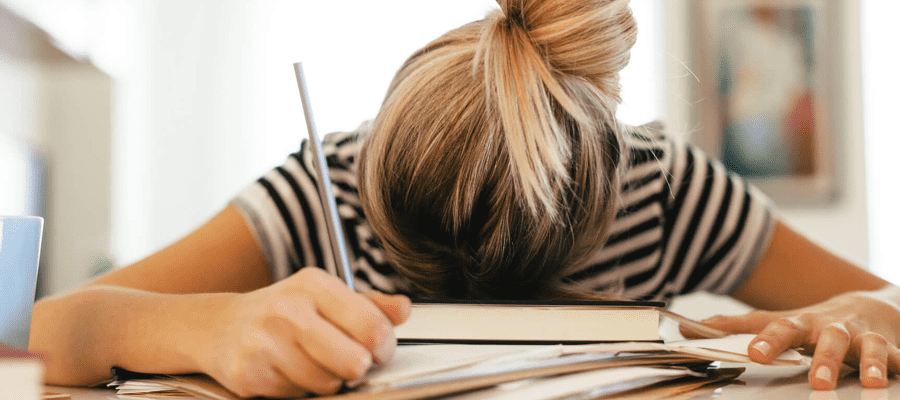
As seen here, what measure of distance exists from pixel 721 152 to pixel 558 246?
1.96 meters

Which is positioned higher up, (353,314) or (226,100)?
(226,100)

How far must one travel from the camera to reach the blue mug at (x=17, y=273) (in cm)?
33

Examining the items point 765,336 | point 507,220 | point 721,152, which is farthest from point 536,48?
point 721,152

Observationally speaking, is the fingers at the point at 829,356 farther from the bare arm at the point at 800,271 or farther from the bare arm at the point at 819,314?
the bare arm at the point at 800,271

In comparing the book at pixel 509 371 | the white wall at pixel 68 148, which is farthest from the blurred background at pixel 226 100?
the book at pixel 509 371

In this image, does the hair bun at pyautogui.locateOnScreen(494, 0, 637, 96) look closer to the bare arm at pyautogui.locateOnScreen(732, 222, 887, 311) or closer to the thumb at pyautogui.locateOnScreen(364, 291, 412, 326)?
the thumb at pyautogui.locateOnScreen(364, 291, 412, 326)

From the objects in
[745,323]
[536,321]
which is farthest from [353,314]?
[745,323]

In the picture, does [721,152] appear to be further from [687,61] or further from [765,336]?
[765,336]

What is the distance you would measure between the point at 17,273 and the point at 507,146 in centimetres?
33

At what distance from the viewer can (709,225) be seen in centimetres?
86

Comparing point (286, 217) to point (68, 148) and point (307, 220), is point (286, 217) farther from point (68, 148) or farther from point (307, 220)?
point (68, 148)

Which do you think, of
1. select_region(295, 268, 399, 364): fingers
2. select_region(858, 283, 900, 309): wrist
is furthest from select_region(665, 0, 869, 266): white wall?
select_region(295, 268, 399, 364): fingers

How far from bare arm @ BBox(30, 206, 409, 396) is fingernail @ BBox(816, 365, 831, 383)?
0.84 feet

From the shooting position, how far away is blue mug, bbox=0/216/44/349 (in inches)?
13.1
